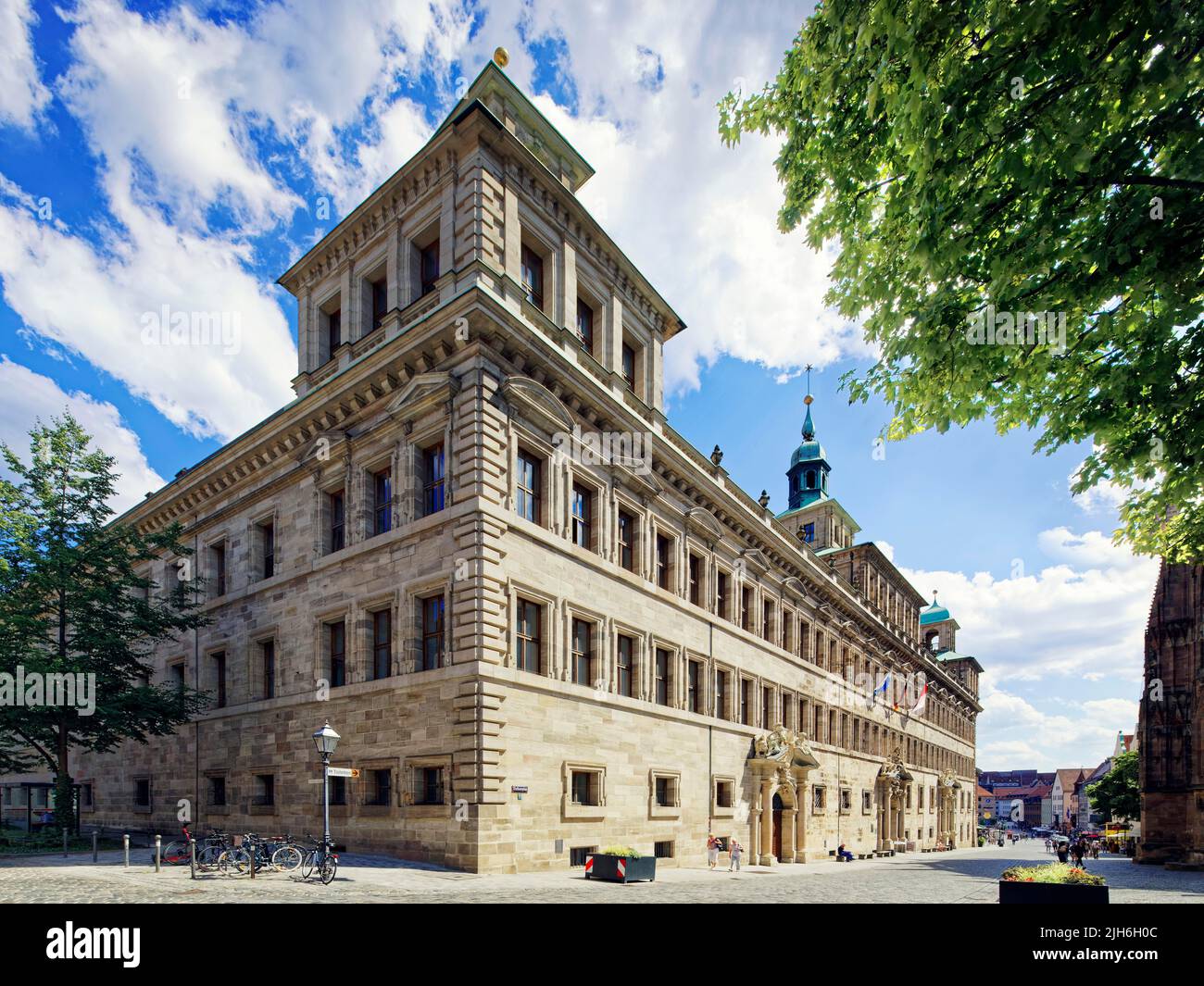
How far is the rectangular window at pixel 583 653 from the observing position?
20.7 metres

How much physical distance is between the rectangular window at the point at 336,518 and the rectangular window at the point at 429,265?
6852 millimetres

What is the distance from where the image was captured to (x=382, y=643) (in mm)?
19953

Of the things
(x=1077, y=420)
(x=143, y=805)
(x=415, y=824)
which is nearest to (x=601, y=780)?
(x=415, y=824)

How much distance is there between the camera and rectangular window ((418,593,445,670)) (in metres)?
18.3

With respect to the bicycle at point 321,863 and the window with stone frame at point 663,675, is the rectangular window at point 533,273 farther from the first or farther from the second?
the bicycle at point 321,863

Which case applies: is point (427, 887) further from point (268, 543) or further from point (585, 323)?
point (585, 323)

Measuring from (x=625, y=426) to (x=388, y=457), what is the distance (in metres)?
7.40

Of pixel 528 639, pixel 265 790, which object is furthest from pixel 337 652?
pixel 528 639

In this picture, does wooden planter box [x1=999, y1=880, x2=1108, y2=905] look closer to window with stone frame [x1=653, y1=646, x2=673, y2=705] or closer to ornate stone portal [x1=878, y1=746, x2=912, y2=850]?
window with stone frame [x1=653, y1=646, x2=673, y2=705]

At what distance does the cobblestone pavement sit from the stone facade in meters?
22.1

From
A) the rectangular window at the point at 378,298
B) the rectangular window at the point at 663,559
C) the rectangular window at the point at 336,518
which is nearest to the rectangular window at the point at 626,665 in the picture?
the rectangular window at the point at 663,559

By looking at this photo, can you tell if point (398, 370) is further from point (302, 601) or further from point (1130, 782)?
point (1130, 782)

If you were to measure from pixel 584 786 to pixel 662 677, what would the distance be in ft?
18.8

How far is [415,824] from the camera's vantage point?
56.4 ft
